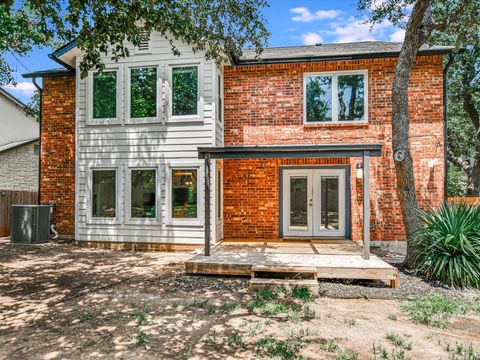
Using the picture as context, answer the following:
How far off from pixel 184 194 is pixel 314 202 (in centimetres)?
391

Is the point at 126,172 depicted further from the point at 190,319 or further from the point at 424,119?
the point at 424,119

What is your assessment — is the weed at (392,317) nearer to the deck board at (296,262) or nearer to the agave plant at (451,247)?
the deck board at (296,262)

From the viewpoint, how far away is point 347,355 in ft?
11.5

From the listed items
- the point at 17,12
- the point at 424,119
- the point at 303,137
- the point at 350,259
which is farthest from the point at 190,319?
the point at 17,12

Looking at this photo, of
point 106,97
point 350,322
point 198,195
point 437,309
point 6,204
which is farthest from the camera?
point 6,204

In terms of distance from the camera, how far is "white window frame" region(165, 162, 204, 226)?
9141mm

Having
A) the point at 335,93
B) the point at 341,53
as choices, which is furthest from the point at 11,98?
the point at 341,53

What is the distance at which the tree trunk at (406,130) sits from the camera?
6902 mm

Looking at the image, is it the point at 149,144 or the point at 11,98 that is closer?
the point at 149,144

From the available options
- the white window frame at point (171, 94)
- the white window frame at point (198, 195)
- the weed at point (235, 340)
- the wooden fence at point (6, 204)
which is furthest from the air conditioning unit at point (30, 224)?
the weed at point (235, 340)

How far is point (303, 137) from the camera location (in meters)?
9.95

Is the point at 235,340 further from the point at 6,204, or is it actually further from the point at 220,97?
the point at 6,204

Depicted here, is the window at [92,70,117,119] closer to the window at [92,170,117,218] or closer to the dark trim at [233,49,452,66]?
the window at [92,170,117,218]

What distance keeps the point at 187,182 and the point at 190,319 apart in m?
5.22
